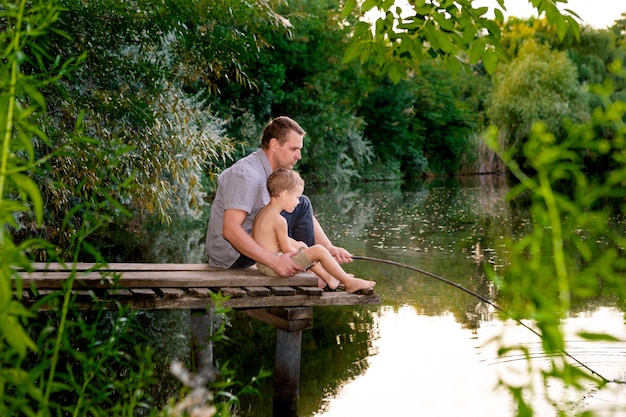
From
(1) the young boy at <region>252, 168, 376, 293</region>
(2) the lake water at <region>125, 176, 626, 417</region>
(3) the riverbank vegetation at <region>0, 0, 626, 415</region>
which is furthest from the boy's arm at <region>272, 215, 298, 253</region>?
(3) the riverbank vegetation at <region>0, 0, 626, 415</region>

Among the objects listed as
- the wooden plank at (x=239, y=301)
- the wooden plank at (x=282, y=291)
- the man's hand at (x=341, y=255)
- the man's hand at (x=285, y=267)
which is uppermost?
the man's hand at (x=341, y=255)

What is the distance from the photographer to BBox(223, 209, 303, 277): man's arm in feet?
16.0

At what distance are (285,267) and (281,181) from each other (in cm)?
54

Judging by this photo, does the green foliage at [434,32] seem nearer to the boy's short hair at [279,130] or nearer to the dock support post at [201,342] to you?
the boy's short hair at [279,130]

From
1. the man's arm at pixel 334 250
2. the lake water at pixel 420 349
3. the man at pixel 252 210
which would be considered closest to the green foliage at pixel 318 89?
the lake water at pixel 420 349

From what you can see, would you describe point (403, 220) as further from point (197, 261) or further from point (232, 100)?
point (232, 100)

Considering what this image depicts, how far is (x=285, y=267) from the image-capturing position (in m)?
4.86

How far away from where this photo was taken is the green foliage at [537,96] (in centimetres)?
3806

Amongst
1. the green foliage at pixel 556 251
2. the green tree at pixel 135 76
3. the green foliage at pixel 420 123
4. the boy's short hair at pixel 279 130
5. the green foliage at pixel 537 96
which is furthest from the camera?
the green foliage at pixel 420 123

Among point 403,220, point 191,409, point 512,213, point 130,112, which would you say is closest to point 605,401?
point 191,409

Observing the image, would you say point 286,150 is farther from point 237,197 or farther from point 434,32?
point 434,32

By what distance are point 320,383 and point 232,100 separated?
26305 mm

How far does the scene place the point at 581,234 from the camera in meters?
14.1

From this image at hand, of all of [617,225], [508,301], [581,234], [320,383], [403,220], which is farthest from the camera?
[403,220]
